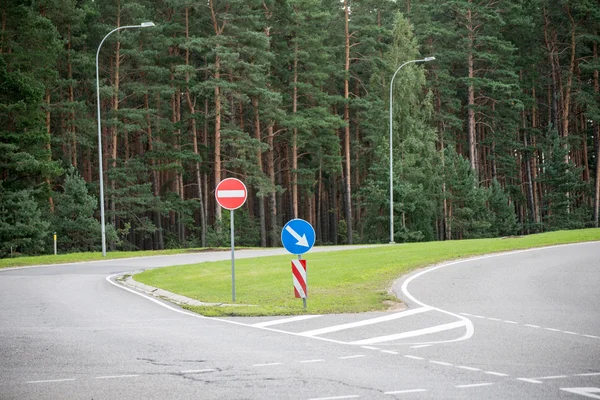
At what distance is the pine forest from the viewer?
42.3 meters

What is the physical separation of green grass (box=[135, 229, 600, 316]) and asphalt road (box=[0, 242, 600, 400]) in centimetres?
94

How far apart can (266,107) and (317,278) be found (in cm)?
3296

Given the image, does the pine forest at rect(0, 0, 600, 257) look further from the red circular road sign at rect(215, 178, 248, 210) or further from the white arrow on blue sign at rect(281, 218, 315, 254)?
the white arrow on blue sign at rect(281, 218, 315, 254)

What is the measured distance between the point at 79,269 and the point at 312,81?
34520 millimetres

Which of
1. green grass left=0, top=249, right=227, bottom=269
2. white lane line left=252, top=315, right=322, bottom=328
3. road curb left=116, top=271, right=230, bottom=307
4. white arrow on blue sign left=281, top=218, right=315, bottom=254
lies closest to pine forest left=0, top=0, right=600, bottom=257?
green grass left=0, top=249, right=227, bottom=269

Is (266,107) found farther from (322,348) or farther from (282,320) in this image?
(322,348)

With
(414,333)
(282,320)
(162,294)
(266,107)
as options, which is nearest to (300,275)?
(282,320)

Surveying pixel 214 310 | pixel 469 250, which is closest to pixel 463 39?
pixel 469 250

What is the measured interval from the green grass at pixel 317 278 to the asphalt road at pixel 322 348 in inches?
37.1

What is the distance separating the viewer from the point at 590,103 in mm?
60250

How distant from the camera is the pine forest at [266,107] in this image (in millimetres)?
42312

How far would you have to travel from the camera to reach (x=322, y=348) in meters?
10.3

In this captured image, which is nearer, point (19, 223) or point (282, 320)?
point (282, 320)

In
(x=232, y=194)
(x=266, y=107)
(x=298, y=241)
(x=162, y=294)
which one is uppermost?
(x=266, y=107)
